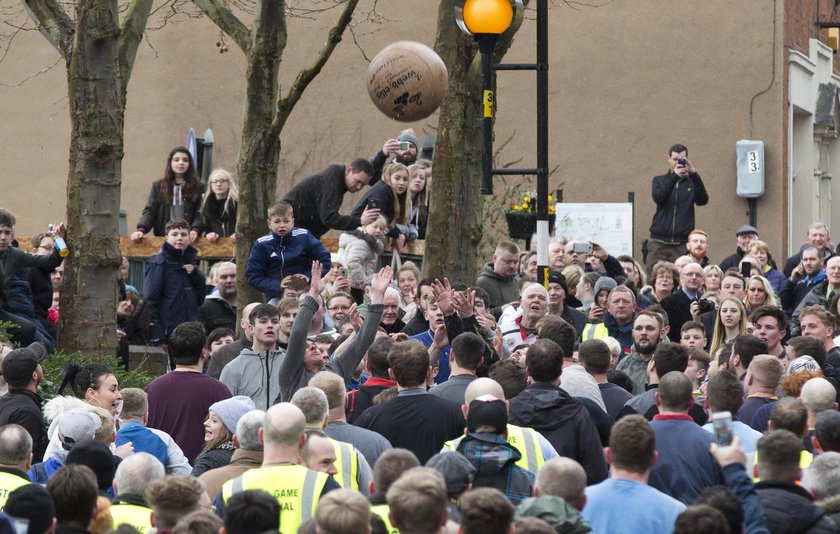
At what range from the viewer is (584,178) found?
26.4 meters

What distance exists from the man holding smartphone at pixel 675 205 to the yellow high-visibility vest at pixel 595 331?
7832 millimetres

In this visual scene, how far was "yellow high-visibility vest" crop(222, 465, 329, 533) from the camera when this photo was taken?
6.34 m

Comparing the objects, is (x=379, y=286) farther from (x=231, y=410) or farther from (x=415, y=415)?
(x=231, y=410)

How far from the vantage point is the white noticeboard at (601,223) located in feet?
80.9

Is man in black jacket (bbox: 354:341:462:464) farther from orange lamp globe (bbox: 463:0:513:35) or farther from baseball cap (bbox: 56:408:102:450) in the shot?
orange lamp globe (bbox: 463:0:513:35)

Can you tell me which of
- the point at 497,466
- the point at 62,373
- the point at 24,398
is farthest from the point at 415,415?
the point at 62,373

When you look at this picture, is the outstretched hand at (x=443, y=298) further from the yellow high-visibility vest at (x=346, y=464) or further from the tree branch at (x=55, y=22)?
the tree branch at (x=55, y=22)

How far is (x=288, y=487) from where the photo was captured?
6.41m

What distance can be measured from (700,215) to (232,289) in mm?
13062

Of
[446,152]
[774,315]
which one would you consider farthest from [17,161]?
[774,315]

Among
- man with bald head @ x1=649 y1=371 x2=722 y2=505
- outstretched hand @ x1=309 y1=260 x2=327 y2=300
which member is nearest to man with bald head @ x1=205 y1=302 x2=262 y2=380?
outstretched hand @ x1=309 y1=260 x2=327 y2=300

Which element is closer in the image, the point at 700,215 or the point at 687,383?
the point at 687,383

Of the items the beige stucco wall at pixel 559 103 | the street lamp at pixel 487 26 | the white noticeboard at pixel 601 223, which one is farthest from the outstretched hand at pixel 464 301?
the beige stucco wall at pixel 559 103

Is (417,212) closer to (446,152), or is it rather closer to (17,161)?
(446,152)
